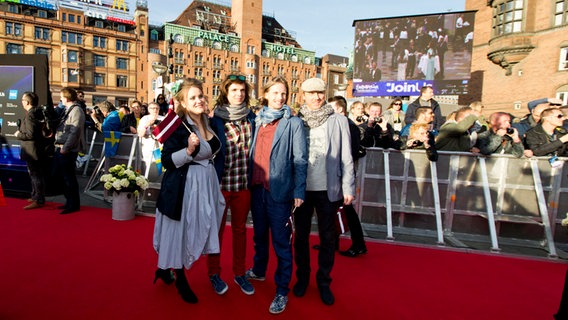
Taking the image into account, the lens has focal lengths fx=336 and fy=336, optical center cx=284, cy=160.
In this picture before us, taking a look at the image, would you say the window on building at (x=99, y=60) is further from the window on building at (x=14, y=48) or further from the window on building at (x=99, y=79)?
the window on building at (x=14, y=48)

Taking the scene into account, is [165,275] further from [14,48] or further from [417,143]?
→ [14,48]

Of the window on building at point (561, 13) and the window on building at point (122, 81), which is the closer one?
the window on building at point (561, 13)

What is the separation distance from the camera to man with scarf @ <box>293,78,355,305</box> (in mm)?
3096

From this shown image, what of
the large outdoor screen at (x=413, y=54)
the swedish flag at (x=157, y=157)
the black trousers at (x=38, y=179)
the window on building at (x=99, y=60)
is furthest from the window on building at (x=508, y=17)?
the window on building at (x=99, y=60)

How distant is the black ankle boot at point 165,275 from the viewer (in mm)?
3283

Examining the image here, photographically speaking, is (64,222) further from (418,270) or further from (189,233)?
(418,270)

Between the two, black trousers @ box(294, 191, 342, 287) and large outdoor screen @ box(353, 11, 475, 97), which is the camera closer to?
black trousers @ box(294, 191, 342, 287)

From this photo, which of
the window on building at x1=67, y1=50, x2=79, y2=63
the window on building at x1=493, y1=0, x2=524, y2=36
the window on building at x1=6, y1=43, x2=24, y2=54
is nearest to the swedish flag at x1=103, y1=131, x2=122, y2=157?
the window on building at x1=493, y1=0, x2=524, y2=36

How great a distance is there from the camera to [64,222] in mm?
5242

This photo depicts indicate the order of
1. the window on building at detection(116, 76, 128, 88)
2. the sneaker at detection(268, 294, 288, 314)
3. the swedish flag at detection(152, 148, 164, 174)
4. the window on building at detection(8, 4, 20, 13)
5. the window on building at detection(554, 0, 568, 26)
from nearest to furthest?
the sneaker at detection(268, 294, 288, 314) < the swedish flag at detection(152, 148, 164, 174) < the window on building at detection(554, 0, 568, 26) < the window on building at detection(8, 4, 20, 13) < the window on building at detection(116, 76, 128, 88)

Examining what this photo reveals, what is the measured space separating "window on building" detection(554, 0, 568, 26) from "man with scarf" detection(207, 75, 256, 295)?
23.0 meters

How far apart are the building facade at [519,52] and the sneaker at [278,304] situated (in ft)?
71.7

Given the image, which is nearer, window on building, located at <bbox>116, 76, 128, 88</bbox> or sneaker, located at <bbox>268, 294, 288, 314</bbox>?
sneaker, located at <bbox>268, 294, 288, 314</bbox>

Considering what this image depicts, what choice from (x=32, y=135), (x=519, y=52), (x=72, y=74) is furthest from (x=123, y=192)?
(x=72, y=74)
